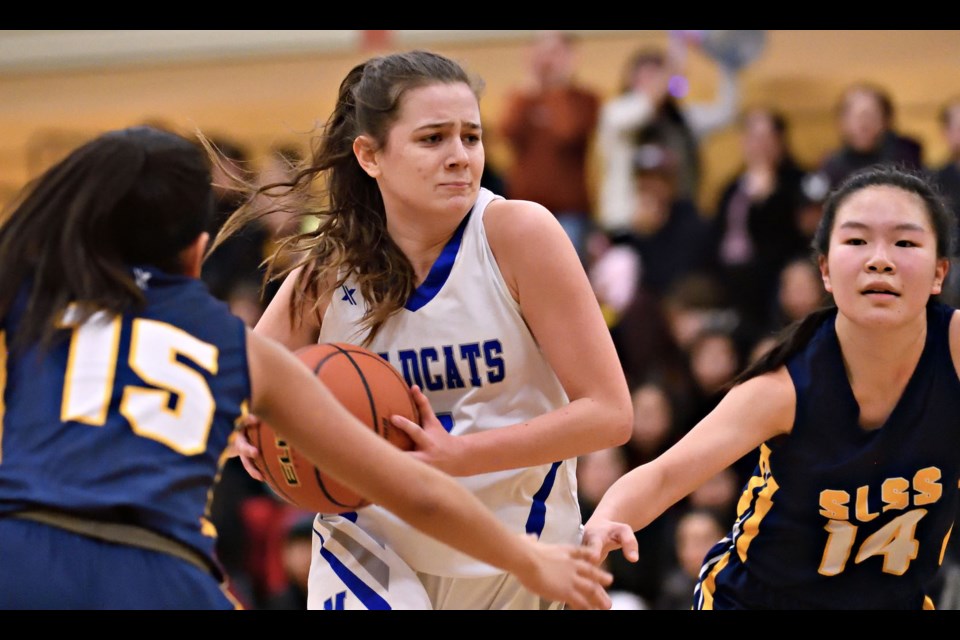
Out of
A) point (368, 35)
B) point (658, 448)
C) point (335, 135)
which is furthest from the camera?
point (368, 35)

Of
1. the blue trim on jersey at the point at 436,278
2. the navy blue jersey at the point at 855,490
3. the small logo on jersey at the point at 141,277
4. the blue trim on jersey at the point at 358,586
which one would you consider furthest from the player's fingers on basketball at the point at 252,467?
the navy blue jersey at the point at 855,490

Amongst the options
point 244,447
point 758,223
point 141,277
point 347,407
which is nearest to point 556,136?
point 758,223

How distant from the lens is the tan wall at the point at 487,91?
977 centimetres

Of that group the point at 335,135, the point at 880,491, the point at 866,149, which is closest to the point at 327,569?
the point at 335,135

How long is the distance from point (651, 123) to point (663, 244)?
2.99 feet

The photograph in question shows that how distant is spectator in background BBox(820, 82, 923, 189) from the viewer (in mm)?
7832

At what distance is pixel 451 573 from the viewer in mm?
3713

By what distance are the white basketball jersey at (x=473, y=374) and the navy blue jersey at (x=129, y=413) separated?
1.14m

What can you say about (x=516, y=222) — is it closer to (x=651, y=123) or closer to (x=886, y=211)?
(x=886, y=211)

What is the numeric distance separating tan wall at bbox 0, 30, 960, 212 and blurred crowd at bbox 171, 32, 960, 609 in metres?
0.28

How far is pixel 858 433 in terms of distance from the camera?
3828 millimetres

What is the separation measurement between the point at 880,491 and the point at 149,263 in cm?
221

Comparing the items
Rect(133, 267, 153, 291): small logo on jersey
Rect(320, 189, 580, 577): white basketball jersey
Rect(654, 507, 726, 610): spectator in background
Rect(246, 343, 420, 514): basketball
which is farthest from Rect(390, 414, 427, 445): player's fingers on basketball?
Rect(654, 507, 726, 610): spectator in background

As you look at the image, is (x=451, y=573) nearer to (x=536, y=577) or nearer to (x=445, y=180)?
(x=536, y=577)
